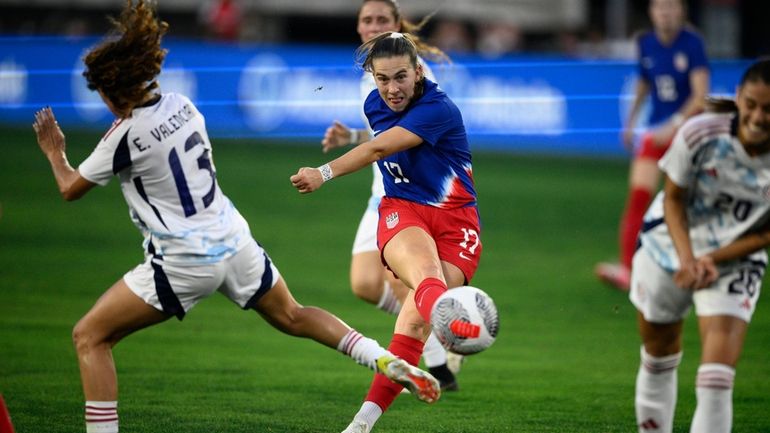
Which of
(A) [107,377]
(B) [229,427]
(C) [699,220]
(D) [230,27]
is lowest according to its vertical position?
(D) [230,27]

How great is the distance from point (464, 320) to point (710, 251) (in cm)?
123

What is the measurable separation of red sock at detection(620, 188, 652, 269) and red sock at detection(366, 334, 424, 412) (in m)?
5.50

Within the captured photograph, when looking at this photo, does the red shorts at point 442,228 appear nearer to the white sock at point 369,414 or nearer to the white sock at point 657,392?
the white sock at point 369,414

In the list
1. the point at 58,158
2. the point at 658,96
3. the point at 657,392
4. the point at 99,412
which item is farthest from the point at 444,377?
the point at 658,96

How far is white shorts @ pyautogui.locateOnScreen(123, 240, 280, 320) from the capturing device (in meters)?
5.51

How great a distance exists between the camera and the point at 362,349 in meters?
5.76

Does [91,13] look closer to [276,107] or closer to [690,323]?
[276,107]

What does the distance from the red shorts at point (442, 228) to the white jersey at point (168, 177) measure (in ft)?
2.64

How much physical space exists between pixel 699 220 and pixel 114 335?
9.21 feet

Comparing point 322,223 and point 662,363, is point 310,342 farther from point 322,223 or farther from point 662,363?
point 322,223

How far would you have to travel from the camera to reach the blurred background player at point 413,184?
568 cm

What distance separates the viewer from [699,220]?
558cm

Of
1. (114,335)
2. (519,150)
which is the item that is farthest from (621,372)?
(519,150)

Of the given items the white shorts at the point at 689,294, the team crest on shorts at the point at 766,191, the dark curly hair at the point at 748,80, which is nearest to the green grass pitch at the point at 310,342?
the white shorts at the point at 689,294
